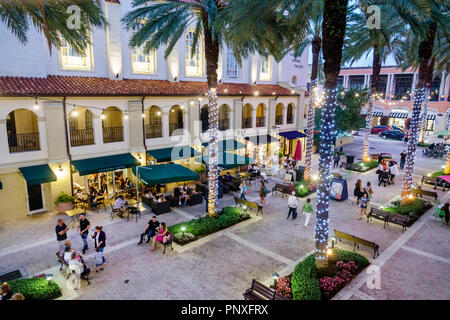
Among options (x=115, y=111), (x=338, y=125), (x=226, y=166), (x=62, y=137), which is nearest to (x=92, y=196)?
(x=62, y=137)

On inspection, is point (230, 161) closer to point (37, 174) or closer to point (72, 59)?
point (37, 174)

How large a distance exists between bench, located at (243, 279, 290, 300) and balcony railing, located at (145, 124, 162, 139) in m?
14.7

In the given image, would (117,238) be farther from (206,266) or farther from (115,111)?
(115,111)

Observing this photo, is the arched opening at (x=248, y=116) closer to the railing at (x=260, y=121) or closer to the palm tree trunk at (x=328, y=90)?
the railing at (x=260, y=121)

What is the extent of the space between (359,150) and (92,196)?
32662 millimetres

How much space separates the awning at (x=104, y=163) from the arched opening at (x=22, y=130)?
246cm

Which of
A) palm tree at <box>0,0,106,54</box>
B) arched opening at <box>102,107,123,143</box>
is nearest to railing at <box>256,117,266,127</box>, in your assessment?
arched opening at <box>102,107,123,143</box>

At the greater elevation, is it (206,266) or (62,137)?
(62,137)

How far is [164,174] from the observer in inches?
673

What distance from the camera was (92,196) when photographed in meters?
18.5

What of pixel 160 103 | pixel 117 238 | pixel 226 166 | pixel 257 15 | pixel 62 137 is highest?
pixel 257 15

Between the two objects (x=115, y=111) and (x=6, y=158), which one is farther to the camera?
(x=115, y=111)

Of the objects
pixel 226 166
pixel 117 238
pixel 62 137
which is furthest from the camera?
pixel 226 166

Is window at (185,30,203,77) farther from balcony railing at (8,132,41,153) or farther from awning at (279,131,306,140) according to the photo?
balcony railing at (8,132,41,153)
